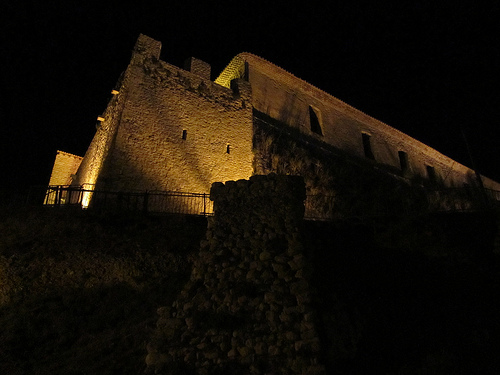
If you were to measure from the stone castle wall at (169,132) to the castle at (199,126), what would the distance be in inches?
1.4

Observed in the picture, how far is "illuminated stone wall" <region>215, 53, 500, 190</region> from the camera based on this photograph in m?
16.7

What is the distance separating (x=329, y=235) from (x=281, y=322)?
2.83m

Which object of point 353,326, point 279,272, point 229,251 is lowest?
point 353,326

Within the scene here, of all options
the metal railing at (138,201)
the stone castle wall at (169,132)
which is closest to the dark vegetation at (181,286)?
the metal railing at (138,201)

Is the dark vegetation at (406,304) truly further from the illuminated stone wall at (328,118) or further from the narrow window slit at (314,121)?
the narrow window slit at (314,121)

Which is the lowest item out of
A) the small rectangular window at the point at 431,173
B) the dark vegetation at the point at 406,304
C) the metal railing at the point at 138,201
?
the dark vegetation at the point at 406,304

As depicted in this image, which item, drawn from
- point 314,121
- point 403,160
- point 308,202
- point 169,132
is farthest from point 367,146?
point 169,132

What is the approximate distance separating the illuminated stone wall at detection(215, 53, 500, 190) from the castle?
7 cm

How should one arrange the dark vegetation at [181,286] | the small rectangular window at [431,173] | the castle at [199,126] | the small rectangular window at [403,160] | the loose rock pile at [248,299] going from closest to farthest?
the loose rock pile at [248,299] → the dark vegetation at [181,286] → the castle at [199,126] → the small rectangular window at [403,160] → the small rectangular window at [431,173]

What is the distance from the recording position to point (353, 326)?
4.98 metres

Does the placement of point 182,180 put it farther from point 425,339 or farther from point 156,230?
point 425,339

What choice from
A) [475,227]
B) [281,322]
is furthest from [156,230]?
[475,227]

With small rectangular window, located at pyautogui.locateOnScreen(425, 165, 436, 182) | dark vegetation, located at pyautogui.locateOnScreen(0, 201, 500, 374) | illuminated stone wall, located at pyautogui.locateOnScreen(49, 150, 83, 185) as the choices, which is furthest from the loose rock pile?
small rectangular window, located at pyautogui.locateOnScreen(425, 165, 436, 182)

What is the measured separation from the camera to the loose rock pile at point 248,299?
4422mm
